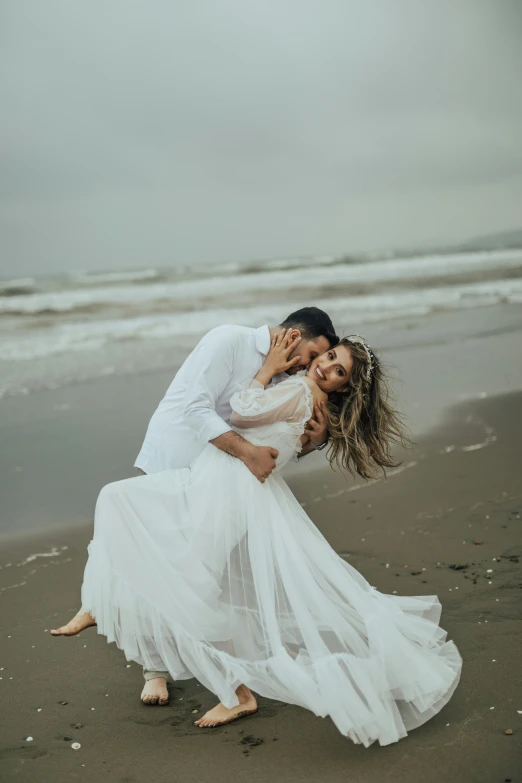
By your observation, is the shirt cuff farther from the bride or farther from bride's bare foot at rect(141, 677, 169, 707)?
bride's bare foot at rect(141, 677, 169, 707)

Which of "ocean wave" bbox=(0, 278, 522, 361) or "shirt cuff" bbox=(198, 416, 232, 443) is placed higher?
"shirt cuff" bbox=(198, 416, 232, 443)

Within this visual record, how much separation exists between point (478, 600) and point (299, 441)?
1010 mm

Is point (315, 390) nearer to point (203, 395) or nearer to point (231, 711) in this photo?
point (203, 395)

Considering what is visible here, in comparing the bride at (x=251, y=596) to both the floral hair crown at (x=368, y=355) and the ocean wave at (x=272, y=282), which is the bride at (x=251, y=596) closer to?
the floral hair crown at (x=368, y=355)

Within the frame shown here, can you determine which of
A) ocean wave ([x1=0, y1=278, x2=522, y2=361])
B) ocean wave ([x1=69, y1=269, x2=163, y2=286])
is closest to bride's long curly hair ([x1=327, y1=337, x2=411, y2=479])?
ocean wave ([x1=0, y1=278, x2=522, y2=361])

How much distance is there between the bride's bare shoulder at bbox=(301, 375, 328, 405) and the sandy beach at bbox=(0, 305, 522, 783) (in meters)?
0.94

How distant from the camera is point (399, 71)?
36.6 ft

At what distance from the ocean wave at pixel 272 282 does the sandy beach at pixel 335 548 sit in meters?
5.44

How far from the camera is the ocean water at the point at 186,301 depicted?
7902 mm

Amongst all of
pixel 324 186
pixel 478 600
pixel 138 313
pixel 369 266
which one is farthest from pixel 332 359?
pixel 369 266

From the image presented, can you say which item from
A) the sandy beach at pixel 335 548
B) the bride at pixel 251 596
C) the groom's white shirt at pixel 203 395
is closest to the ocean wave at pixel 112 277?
the sandy beach at pixel 335 548

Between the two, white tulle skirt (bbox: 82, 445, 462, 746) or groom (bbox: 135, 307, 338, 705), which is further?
groom (bbox: 135, 307, 338, 705)

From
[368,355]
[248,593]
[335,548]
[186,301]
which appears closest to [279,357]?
[368,355]

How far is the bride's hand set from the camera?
103 inches
